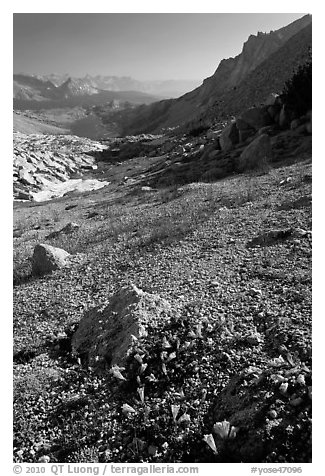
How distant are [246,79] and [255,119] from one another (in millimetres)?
49657

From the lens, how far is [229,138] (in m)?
30.3

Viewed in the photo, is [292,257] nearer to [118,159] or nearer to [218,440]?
[218,440]

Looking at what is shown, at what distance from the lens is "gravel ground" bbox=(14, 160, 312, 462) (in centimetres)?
417

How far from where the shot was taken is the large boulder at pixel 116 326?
226 inches

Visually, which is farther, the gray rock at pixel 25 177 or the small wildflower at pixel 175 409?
the gray rock at pixel 25 177

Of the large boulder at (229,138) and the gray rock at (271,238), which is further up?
the large boulder at (229,138)

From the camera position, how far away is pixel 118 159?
6538 cm

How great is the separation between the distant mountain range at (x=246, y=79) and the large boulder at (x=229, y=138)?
25.0 m

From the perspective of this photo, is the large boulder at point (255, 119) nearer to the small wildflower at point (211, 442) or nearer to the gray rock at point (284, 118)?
the gray rock at point (284, 118)

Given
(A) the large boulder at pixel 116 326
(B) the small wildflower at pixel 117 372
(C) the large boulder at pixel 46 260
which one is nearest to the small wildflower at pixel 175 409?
(B) the small wildflower at pixel 117 372

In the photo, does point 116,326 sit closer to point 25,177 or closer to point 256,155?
point 256,155

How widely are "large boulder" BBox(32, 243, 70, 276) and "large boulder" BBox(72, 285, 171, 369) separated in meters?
4.19
